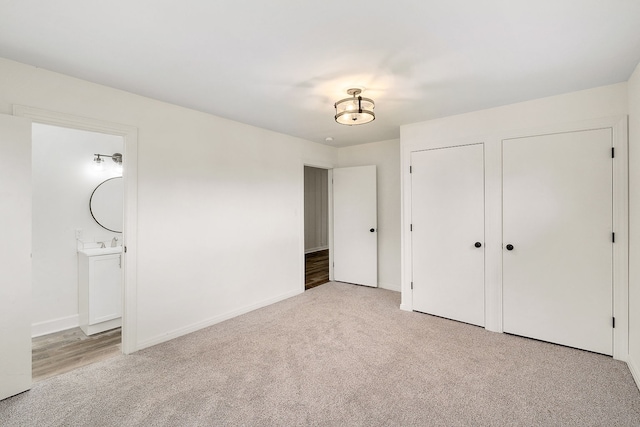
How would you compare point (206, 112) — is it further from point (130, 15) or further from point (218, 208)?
point (130, 15)

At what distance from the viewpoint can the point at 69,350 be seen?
9.21ft

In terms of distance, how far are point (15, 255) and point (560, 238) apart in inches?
179

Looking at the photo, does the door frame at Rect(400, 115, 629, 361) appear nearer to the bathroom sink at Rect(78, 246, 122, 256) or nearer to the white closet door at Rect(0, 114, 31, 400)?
the bathroom sink at Rect(78, 246, 122, 256)

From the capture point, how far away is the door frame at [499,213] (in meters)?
2.48

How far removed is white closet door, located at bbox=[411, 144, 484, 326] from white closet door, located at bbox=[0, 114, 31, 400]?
3677mm

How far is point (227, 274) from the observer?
11.5 ft

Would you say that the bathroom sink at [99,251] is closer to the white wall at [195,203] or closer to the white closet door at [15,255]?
the white wall at [195,203]

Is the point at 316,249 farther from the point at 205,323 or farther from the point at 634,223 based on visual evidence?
the point at 634,223

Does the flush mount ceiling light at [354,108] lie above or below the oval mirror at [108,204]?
above

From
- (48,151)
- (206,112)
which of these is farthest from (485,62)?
(48,151)

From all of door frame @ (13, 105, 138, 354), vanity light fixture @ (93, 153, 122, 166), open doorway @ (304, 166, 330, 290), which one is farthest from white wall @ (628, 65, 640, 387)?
open doorway @ (304, 166, 330, 290)

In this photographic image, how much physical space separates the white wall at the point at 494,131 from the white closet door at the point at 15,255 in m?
3.62

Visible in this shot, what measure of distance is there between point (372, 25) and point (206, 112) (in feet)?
7.27

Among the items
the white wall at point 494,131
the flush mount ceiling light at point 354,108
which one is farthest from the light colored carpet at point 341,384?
the flush mount ceiling light at point 354,108
